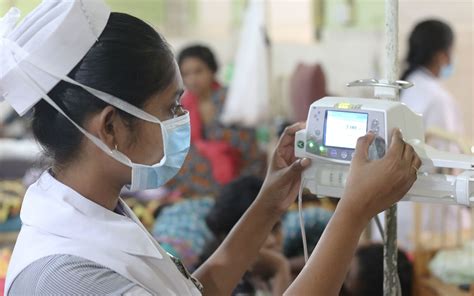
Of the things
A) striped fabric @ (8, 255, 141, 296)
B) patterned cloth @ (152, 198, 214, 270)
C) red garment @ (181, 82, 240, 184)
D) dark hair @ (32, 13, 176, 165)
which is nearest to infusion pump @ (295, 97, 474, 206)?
dark hair @ (32, 13, 176, 165)

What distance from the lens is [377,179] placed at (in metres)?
0.98

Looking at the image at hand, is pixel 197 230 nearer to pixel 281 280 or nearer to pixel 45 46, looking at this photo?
pixel 281 280

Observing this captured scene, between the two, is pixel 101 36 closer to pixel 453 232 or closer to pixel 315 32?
pixel 453 232

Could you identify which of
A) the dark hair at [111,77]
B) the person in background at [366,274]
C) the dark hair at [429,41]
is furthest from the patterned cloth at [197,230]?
the dark hair at [111,77]

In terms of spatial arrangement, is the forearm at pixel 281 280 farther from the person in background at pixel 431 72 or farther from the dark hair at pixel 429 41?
the dark hair at pixel 429 41

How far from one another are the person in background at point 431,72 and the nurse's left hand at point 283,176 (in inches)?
71.3

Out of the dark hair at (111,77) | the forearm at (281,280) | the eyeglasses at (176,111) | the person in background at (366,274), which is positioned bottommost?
the person in background at (366,274)

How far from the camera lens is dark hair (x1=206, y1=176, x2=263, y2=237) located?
6.70 ft

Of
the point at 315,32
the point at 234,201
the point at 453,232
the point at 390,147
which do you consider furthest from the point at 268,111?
the point at 390,147

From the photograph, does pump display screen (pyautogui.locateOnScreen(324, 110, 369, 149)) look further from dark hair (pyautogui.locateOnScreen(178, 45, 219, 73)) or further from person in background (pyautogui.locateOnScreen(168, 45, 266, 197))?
dark hair (pyautogui.locateOnScreen(178, 45, 219, 73))

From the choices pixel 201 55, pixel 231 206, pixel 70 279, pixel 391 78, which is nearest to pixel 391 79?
pixel 391 78

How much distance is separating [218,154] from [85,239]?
2.34m

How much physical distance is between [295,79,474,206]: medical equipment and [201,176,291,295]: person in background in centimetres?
69

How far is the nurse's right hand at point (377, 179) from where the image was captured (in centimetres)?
98
